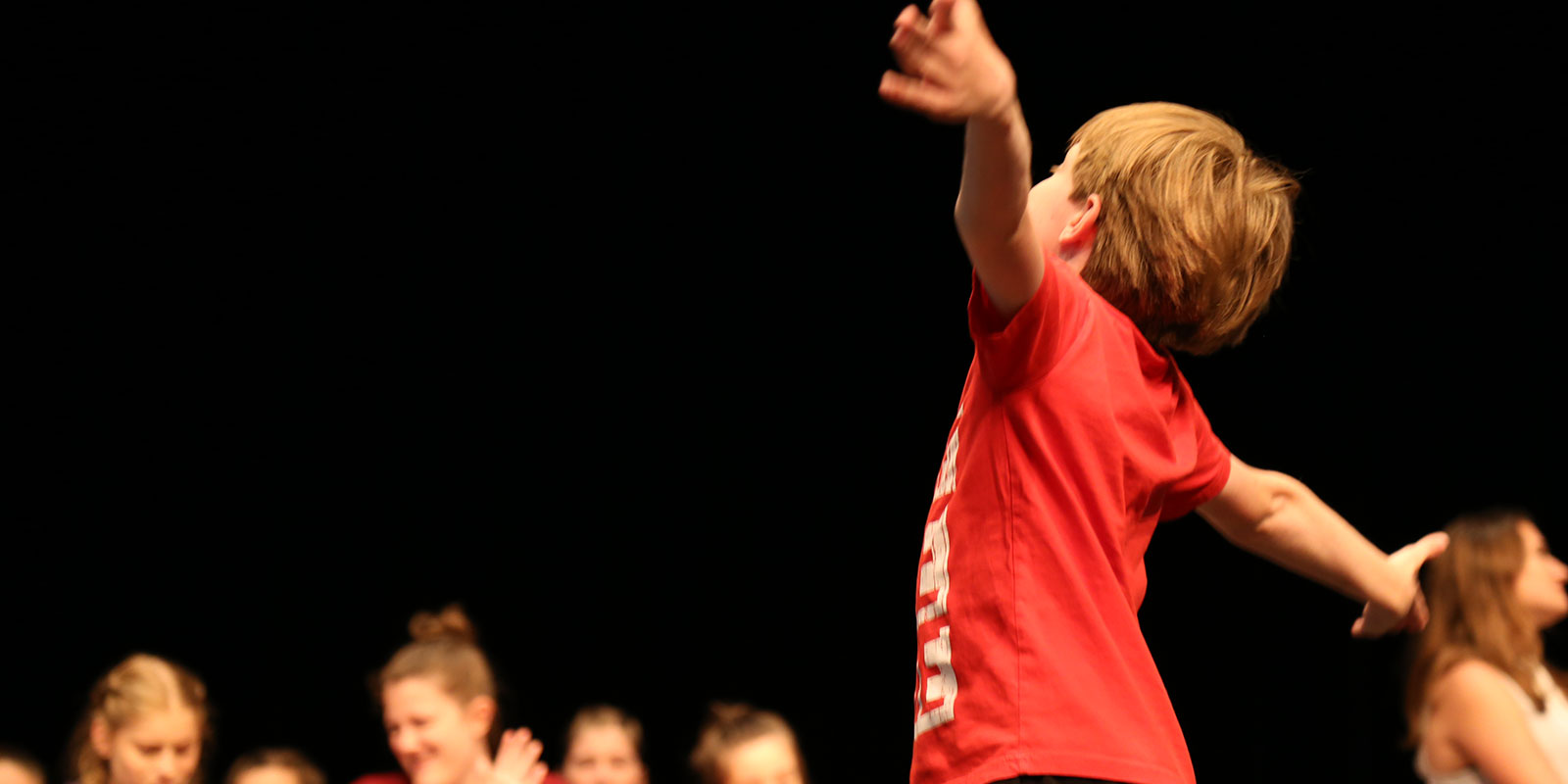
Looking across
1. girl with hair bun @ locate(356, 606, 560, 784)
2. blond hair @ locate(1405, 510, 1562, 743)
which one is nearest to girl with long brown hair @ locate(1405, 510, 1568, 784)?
blond hair @ locate(1405, 510, 1562, 743)

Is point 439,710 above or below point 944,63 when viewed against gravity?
below

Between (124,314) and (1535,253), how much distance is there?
4.27 m

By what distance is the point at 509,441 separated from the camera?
15.4ft

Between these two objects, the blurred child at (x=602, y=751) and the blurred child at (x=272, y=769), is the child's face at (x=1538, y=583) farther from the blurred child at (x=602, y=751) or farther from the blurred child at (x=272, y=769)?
the blurred child at (x=272, y=769)

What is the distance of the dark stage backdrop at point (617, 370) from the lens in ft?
13.8

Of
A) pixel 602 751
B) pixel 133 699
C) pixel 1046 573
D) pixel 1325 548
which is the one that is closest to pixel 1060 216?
pixel 1046 573

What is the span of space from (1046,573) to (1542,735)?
7.46 ft

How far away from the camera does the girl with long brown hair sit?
9.20 ft

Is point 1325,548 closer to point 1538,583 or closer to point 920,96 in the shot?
point 920,96

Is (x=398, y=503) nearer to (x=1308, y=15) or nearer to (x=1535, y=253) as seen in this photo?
(x=1308, y=15)

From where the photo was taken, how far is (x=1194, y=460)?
1363mm

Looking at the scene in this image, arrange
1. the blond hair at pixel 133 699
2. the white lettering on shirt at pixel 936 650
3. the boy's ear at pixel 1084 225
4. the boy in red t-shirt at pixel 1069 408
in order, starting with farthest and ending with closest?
the blond hair at pixel 133 699
the boy's ear at pixel 1084 225
the white lettering on shirt at pixel 936 650
the boy in red t-shirt at pixel 1069 408

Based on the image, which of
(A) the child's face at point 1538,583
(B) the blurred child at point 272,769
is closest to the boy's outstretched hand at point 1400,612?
(A) the child's face at point 1538,583

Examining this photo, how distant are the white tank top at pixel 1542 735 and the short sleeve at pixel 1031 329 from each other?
2187 millimetres
